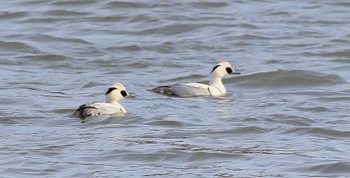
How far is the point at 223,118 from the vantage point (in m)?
16.5

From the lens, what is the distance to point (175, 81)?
20.1 metres

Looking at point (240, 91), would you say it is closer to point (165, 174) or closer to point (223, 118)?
point (223, 118)

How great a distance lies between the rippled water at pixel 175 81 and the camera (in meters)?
13.7

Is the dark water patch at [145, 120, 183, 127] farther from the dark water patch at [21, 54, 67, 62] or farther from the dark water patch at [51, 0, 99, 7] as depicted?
the dark water patch at [51, 0, 99, 7]

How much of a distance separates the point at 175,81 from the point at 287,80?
1.79m

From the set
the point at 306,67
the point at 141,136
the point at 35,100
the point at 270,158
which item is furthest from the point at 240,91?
the point at 270,158

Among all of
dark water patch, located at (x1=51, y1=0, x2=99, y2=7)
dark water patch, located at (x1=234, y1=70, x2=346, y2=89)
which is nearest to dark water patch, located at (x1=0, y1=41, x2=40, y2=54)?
dark water patch, located at (x1=234, y1=70, x2=346, y2=89)

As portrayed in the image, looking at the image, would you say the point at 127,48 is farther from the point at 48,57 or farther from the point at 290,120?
the point at 290,120

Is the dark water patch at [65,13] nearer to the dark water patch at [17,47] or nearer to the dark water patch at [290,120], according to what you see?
the dark water patch at [17,47]

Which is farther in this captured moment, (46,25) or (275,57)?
(46,25)

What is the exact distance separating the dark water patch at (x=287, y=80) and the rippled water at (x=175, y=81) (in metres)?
0.03

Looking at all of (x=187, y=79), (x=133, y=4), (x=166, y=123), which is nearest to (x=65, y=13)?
(x=133, y=4)

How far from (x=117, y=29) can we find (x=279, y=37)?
3.37 metres

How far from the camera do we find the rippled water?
44.9ft
